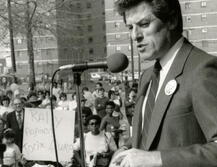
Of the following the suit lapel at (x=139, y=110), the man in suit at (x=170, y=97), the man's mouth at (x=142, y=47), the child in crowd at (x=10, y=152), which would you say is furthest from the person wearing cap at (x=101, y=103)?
the man's mouth at (x=142, y=47)

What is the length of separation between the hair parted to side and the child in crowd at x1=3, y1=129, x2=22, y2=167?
5.37m

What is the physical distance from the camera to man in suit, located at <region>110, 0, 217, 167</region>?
1836mm

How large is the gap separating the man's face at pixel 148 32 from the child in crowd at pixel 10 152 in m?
5.41

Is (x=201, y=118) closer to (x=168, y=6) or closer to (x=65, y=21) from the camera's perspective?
(x=168, y=6)

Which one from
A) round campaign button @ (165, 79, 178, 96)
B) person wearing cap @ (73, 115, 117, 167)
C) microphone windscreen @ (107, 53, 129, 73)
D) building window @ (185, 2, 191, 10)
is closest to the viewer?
round campaign button @ (165, 79, 178, 96)

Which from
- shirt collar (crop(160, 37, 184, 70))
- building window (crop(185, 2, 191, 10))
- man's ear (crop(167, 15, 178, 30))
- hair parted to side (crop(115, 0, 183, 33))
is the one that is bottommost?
shirt collar (crop(160, 37, 184, 70))

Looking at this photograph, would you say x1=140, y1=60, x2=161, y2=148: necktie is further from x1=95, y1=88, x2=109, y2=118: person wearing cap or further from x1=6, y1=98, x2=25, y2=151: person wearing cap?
x1=95, y1=88, x2=109, y2=118: person wearing cap

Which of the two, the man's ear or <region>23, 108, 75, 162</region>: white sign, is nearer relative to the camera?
the man's ear

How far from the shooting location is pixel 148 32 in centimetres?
209

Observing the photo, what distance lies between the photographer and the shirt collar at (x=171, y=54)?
2.15 meters

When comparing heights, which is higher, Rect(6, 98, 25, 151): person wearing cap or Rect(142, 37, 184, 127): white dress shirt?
Rect(142, 37, 184, 127): white dress shirt

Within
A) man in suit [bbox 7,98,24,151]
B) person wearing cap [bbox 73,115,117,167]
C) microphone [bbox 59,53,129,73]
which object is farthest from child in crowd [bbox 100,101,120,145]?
microphone [bbox 59,53,129,73]

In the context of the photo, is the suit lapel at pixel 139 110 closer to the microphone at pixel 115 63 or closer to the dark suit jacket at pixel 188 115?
the dark suit jacket at pixel 188 115

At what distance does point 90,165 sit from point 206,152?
534 cm
